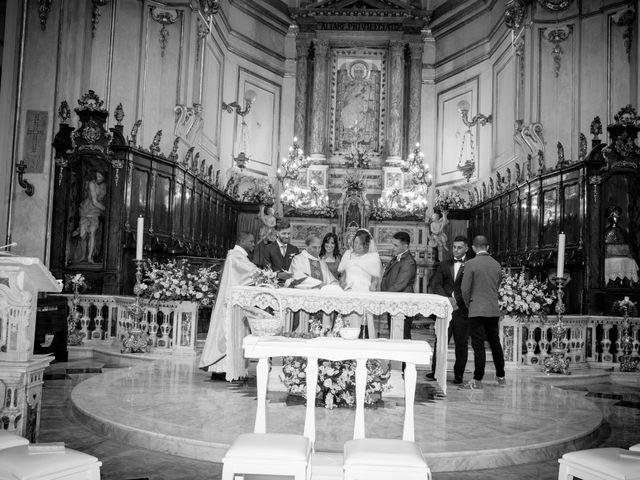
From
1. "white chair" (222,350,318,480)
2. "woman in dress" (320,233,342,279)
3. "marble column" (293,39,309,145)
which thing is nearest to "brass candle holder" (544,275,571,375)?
"woman in dress" (320,233,342,279)

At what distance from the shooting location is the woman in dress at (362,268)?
731 centimetres

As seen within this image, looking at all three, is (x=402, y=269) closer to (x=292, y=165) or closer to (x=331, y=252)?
(x=331, y=252)

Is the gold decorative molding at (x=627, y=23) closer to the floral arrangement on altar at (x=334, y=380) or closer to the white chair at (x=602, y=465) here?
the floral arrangement on altar at (x=334, y=380)

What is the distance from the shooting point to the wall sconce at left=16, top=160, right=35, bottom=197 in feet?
38.7

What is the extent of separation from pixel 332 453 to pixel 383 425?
3.37 feet

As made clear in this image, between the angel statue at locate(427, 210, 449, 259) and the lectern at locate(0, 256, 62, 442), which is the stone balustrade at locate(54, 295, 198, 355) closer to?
the lectern at locate(0, 256, 62, 442)

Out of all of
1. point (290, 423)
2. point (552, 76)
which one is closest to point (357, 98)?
point (552, 76)

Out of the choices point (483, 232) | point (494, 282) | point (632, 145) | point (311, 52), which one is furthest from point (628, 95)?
point (311, 52)

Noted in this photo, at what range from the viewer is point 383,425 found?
509cm

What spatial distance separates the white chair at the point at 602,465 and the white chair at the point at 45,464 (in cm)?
234

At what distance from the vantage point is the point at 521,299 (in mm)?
8797

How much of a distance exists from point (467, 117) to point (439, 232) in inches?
160

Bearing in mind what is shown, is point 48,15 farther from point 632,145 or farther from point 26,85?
point 632,145

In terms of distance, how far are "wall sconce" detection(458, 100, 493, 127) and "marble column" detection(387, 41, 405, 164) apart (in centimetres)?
187
